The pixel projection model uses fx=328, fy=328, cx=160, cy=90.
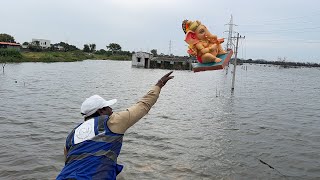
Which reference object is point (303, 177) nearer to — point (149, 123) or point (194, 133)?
point (194, 133)

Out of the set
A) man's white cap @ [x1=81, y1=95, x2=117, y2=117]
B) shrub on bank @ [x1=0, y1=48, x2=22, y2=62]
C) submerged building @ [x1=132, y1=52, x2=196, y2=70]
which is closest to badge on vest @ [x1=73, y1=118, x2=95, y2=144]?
man's white cap @ [x1=81, y1=95, x2=117, y2=117]

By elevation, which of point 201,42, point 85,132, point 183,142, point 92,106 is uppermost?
point 201,42

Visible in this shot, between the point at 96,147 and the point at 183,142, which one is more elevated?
the point at 96,147

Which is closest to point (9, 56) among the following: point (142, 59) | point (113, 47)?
point (142, 59)

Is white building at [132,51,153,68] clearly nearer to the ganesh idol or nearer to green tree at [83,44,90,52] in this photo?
the ganesh idol

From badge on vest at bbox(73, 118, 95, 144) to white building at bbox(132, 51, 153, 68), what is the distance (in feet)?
268

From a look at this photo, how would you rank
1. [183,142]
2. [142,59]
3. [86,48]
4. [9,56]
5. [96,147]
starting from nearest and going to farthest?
[96,147]
[183,142]
[9,56]
[142,59]
[86,48]

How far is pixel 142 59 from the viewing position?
282 feet

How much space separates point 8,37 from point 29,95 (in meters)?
105

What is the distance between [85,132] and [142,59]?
82.6m

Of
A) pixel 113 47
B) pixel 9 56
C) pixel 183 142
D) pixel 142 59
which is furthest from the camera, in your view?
pixel 113 47

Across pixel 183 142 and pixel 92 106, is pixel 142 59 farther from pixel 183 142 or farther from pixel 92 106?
pixel 92 106

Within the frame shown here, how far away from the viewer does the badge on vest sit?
12.4 feet

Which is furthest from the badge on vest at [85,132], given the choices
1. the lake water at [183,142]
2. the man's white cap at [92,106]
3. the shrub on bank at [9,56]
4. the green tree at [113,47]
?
the green tree at [113,47]
